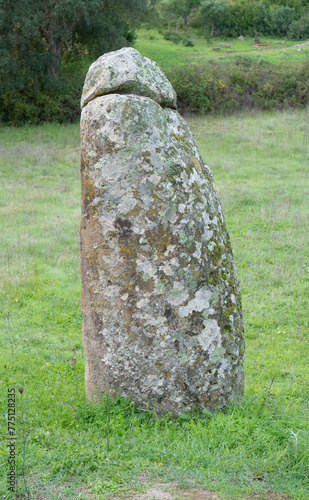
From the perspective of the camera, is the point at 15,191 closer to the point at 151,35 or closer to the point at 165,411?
the point at 165,411

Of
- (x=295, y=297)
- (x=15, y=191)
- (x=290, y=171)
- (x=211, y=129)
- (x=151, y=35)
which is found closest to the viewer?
(x=295, y=297)

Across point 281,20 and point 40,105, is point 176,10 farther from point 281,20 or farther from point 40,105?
point 40,105

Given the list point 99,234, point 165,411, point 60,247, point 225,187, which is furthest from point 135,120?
point 225,187

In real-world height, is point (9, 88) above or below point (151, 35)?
→ below

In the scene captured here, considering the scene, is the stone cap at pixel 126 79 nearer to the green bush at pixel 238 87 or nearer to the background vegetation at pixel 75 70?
the background vegetation at pixel 75 70

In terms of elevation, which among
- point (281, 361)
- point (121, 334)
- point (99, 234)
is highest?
point (99, 234)

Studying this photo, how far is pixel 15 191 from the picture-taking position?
1474cm

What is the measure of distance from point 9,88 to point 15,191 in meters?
12.7

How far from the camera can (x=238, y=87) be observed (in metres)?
27.8

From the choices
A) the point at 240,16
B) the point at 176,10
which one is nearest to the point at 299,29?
the point at 240,16

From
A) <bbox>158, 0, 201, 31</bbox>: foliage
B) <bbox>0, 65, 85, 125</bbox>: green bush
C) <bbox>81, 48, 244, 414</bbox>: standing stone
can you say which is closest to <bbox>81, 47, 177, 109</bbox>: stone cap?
<bbox>81, 48, 244, 414</bbox>: standing stone

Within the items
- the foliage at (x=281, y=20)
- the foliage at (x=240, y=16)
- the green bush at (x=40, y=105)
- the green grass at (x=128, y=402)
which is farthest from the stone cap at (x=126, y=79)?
the foliage at (x=281, y=20)

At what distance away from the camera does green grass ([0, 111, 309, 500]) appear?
3.66m

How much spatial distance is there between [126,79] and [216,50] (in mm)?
40567
